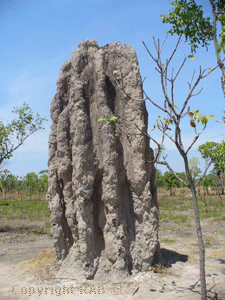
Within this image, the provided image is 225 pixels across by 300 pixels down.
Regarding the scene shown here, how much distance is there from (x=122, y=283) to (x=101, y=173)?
2.12m

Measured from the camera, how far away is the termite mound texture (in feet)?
17.9

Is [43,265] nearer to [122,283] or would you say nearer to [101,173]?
[122,283]

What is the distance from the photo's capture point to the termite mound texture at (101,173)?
5.46 metres

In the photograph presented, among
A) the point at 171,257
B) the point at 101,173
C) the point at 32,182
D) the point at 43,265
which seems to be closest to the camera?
the point at 101,173

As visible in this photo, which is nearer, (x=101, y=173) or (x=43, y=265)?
(x=101, y=173)

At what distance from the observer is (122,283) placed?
509 centimetres

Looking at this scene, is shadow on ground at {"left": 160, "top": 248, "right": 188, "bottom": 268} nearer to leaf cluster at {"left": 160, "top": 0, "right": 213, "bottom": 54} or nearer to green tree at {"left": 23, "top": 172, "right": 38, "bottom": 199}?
leaf cluster at {"left": 160, "top": 0, "right": 213, "bottom": 54}

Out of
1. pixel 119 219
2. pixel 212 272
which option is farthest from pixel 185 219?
pixel 119 219

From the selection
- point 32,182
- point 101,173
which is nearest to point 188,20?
point 101,173

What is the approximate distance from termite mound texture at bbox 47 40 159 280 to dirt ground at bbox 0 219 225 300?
295mm

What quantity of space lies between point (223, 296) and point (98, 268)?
2293 millimetres

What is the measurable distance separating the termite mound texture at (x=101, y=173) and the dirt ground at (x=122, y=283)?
30cm

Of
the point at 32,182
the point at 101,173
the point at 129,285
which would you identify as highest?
the point at 32,182

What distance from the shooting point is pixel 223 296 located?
14.8 feet
